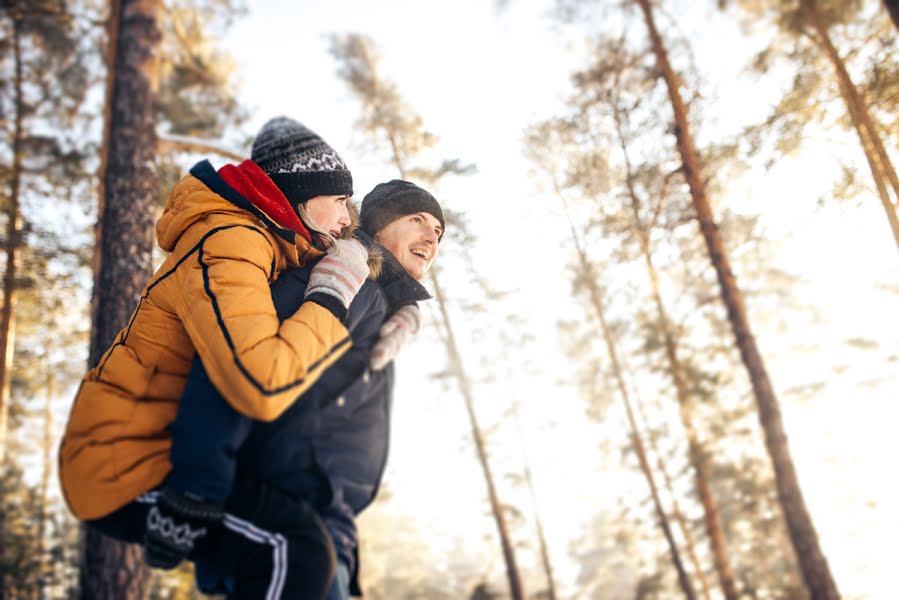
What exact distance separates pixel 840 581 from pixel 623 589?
68.7 feet

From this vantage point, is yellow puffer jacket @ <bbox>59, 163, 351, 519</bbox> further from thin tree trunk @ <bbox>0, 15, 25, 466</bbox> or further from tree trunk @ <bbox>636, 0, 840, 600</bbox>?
thin tree trunk @ <bbox>0, 15, 25, 466</bbox>

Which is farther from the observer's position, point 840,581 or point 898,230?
point 840,581

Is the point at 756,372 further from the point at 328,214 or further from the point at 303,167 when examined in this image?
the point at 303,167

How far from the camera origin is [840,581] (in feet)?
67.4

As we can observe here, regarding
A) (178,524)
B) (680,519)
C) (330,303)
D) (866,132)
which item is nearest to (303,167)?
(330,303)

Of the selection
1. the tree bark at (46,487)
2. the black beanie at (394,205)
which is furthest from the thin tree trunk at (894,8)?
the tree bark at (46,487)

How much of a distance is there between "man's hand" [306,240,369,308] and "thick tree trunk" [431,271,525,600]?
1025 cm

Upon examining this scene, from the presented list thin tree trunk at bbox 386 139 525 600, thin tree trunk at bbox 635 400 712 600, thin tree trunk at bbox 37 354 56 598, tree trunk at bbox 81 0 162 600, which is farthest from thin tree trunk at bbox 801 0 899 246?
thin tree trunk at bbox 37 354 56 598

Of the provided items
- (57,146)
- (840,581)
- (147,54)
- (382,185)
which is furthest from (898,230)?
(840,581)

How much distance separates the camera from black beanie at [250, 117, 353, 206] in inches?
70.6

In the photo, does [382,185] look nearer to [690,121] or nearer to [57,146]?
[690,121]

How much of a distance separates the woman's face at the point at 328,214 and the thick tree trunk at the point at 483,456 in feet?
32.8

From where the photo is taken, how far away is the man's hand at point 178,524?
48.6 inches

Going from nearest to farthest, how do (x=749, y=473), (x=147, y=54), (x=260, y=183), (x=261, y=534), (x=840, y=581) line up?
1. (x=261, y=534)
2. (x=260, y=183)
3. (x=147, y=54)
4. (x=749, y=473)
5. (x=840, y=581)
